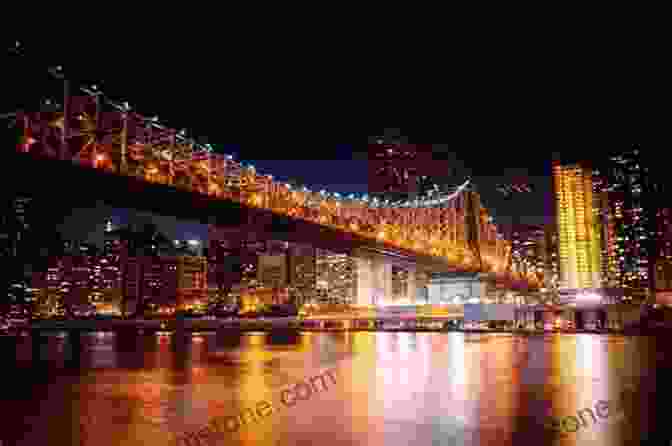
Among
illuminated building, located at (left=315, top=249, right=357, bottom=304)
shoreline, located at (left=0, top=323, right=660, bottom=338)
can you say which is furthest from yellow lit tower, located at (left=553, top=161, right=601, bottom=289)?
shoreline, located at (left=0, top=323, right=660, bottom=338)

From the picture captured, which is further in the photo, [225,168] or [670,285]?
[670,285]

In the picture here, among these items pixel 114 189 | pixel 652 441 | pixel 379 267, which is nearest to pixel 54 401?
pixel 652 441

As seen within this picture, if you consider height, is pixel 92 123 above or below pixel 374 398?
above

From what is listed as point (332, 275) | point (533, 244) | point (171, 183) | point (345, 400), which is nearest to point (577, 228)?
point (533, 244)

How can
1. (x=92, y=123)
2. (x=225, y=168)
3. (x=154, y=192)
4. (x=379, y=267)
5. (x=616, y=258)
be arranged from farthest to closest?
(x=616, y=258) → (x=379, y=267) → (x=225, y=168) → (x=154, y=192) → (x=92, y=123)

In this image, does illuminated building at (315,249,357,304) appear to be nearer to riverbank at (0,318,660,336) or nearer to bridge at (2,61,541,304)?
riverbank at (0,318,660,336)

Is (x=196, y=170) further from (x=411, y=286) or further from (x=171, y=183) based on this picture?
(x=411, y=286)

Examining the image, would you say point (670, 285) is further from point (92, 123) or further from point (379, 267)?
point (92, 123)

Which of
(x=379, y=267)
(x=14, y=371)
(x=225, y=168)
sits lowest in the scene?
(x=14, y=371)
